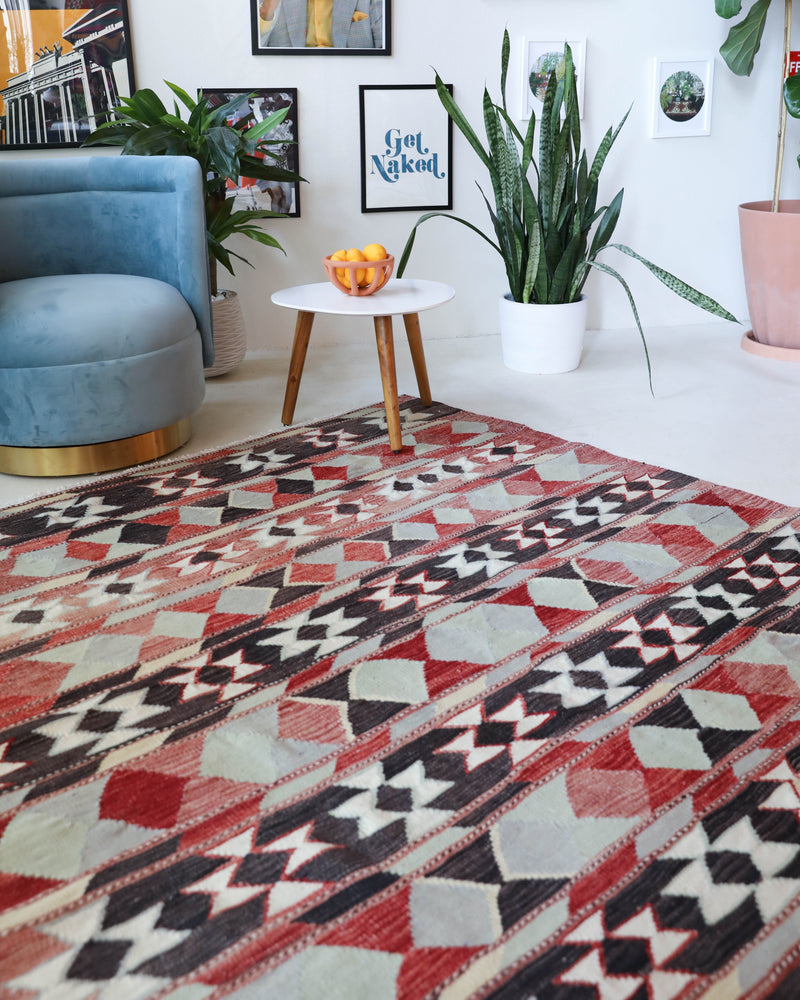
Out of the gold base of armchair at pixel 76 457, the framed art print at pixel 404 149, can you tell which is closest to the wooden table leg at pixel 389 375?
the gold base of armchair at pixel 76 457

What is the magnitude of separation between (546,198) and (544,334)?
0.45 meters

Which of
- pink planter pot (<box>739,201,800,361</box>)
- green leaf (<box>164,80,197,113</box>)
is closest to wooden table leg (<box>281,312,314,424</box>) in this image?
green leaf (<box>164,80,197,113</box>)

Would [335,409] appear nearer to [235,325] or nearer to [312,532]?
[235,325]

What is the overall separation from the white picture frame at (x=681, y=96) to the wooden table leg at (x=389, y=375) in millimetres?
1903

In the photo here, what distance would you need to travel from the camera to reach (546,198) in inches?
123

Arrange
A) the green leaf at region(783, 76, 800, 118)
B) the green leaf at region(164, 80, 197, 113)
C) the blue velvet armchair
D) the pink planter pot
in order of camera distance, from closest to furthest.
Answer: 1. the blue velvet armchair
2. the green leaf at region(164, 80, 197, 113)
3. the pink planter pot
4. the green leaf at region(783, 76, 800, 118)

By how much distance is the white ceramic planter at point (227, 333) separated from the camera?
3217 mm

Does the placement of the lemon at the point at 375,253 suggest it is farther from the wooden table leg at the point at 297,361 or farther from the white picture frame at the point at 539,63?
the white picture frame at the point at 539,63

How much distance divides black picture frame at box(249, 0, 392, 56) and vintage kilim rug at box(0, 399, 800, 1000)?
71.3 inches

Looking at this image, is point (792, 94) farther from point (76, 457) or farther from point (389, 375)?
point (76, 457)

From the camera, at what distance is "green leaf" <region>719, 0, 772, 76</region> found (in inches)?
138

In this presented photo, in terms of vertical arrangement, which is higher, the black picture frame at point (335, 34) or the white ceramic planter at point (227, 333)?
the black picture frame at point (335, 34)

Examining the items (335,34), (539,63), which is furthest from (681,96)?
(335,34)

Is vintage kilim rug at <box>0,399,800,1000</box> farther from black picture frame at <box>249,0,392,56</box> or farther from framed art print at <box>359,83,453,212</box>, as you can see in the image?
black picture frame at <box>249,0,392,56</box>
